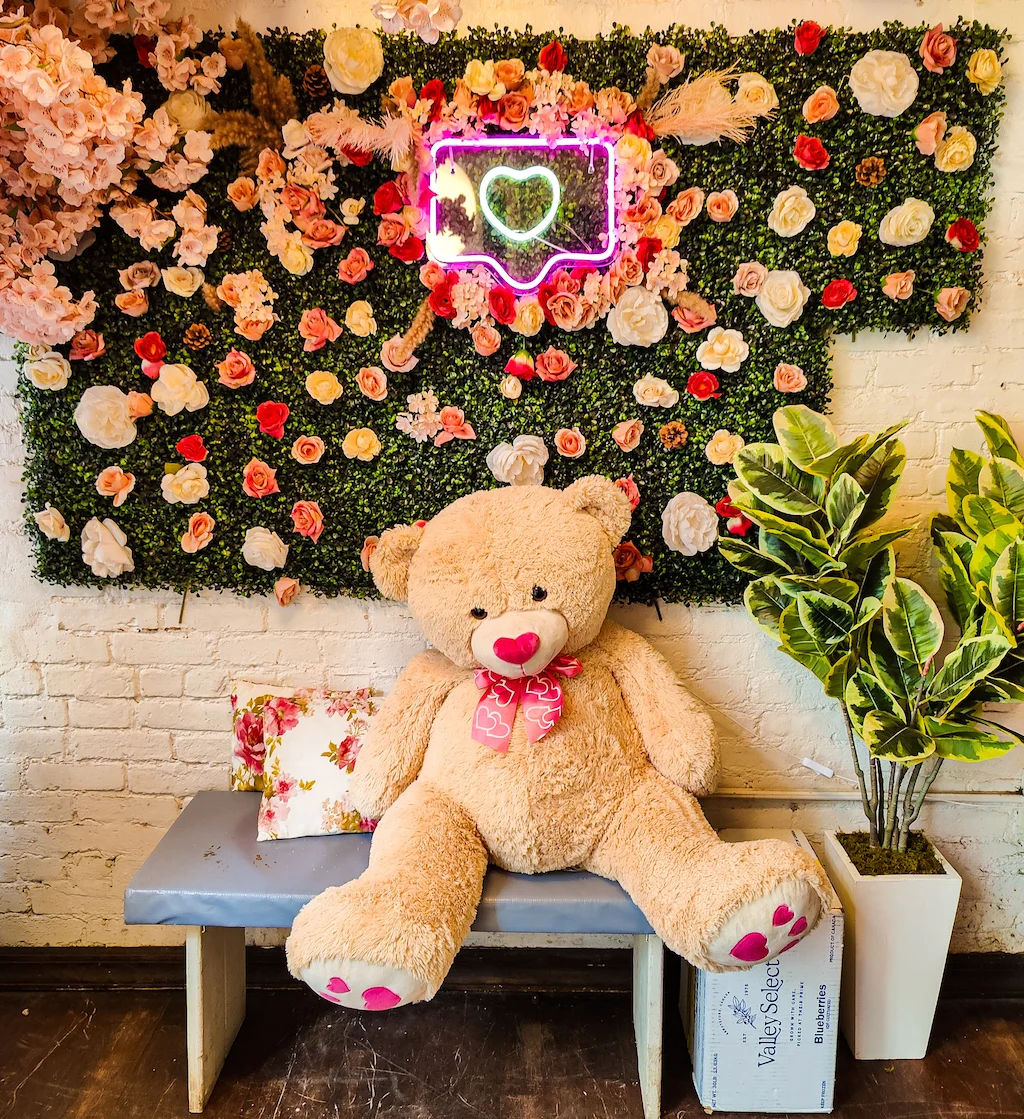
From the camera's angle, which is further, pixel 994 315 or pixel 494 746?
pixel 994 315

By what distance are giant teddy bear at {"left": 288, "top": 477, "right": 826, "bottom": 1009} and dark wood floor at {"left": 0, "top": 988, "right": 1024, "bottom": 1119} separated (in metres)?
0.54

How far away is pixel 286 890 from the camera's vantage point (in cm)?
180

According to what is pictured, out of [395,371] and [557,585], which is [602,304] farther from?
[557,585]

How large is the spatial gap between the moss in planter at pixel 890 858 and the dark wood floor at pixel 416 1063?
45 cm

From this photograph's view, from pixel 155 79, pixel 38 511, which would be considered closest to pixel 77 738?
pixel 38 511

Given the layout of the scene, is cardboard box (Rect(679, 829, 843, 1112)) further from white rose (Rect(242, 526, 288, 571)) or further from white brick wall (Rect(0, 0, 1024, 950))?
white rose (Rect(242, 526, 288, 571))

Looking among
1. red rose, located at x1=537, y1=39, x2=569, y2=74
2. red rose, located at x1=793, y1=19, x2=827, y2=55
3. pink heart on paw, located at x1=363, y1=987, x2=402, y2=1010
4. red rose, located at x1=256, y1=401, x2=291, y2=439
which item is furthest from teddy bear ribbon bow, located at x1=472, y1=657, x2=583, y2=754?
red rose, located at x1=793, y1=19, x2=827, y2=55

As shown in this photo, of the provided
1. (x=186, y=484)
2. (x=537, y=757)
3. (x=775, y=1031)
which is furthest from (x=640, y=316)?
(x=775, y=1031)

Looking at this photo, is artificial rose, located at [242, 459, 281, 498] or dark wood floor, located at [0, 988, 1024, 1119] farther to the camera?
artificial rose, located at [242, 459, 281, 498]

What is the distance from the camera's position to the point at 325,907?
1576mm

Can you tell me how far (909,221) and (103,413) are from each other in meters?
1.84

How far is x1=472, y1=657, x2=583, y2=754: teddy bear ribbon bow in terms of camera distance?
1.85m

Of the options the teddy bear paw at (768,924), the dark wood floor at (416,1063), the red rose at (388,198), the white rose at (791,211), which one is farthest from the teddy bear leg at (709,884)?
the red rose at (388,198)

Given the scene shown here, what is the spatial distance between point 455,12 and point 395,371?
716 millimetres
